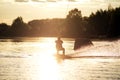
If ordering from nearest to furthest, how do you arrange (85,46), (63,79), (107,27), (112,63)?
1. (63,79)
2. (112,63)
3. (85,46)
4. (107,27)

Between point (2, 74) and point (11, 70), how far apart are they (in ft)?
9.45

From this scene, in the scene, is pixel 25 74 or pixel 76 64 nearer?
pixel 25 74

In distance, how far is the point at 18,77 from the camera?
39.2 meters

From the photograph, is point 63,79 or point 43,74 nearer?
point 63,79

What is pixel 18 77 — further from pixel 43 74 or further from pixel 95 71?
pixel 95 71

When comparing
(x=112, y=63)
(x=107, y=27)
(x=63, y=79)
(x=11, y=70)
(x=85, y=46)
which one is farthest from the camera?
(x=107, y=27)

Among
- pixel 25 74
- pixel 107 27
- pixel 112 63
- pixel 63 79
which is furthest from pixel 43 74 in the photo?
pixel 107 27

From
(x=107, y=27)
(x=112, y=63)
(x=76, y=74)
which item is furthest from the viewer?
(x=107, y=27)

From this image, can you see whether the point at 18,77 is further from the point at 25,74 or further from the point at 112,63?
the point at 112,63

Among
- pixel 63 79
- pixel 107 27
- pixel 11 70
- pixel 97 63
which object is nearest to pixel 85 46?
pixel 97 63

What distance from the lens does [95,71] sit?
4309 cm

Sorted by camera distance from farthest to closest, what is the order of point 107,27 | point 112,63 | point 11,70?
point 107,27, point 112,63, point 11,70

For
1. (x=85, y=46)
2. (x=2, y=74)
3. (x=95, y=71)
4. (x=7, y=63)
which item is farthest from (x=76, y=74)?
(x=85, y=46)

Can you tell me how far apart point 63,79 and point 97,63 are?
11231mm
